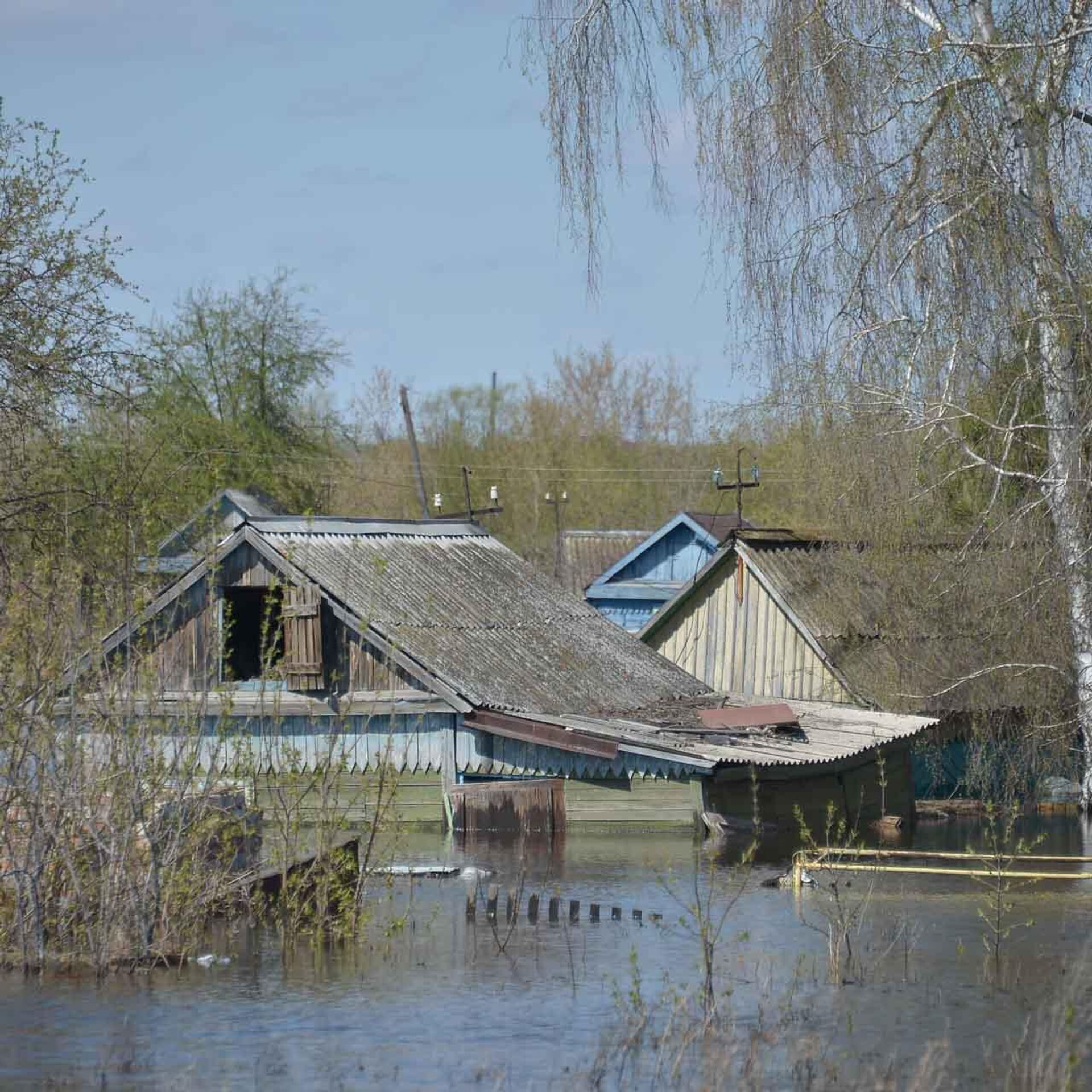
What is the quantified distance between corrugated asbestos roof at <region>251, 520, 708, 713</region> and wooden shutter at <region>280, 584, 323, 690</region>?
54 cm

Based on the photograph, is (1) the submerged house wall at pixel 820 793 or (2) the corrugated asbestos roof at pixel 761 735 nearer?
(2) the corrugated asbestos roof at pixel 761 735

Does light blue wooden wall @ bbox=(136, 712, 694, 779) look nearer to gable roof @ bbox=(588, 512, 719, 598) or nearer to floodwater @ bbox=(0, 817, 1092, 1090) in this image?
floodwater @ bbox=(0, 817, 1092, 1090)

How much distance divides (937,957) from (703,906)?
11.0 ft

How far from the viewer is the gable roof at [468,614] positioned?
87.8 ft

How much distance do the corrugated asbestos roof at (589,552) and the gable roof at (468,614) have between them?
2256 centimetres

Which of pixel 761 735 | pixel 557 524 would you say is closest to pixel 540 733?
pixel 761 735

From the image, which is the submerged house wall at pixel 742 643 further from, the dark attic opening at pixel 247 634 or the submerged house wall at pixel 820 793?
the dark attic opening at pixel 247 634

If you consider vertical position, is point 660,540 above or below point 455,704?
above

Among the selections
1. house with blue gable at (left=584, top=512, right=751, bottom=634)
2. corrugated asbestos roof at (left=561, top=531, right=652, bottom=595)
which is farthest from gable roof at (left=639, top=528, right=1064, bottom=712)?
corrugated asbestos roof at (left=561, top=531, right=652, bottom=595)

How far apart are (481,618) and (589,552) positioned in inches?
1108

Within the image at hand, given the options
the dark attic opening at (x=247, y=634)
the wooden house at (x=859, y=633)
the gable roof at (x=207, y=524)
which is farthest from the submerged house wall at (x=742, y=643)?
the gable roof at (x=207, y=524)

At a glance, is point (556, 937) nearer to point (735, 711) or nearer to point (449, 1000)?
point (449, 1000)

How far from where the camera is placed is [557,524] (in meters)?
65.0

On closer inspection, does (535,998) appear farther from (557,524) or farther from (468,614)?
(557,524)
